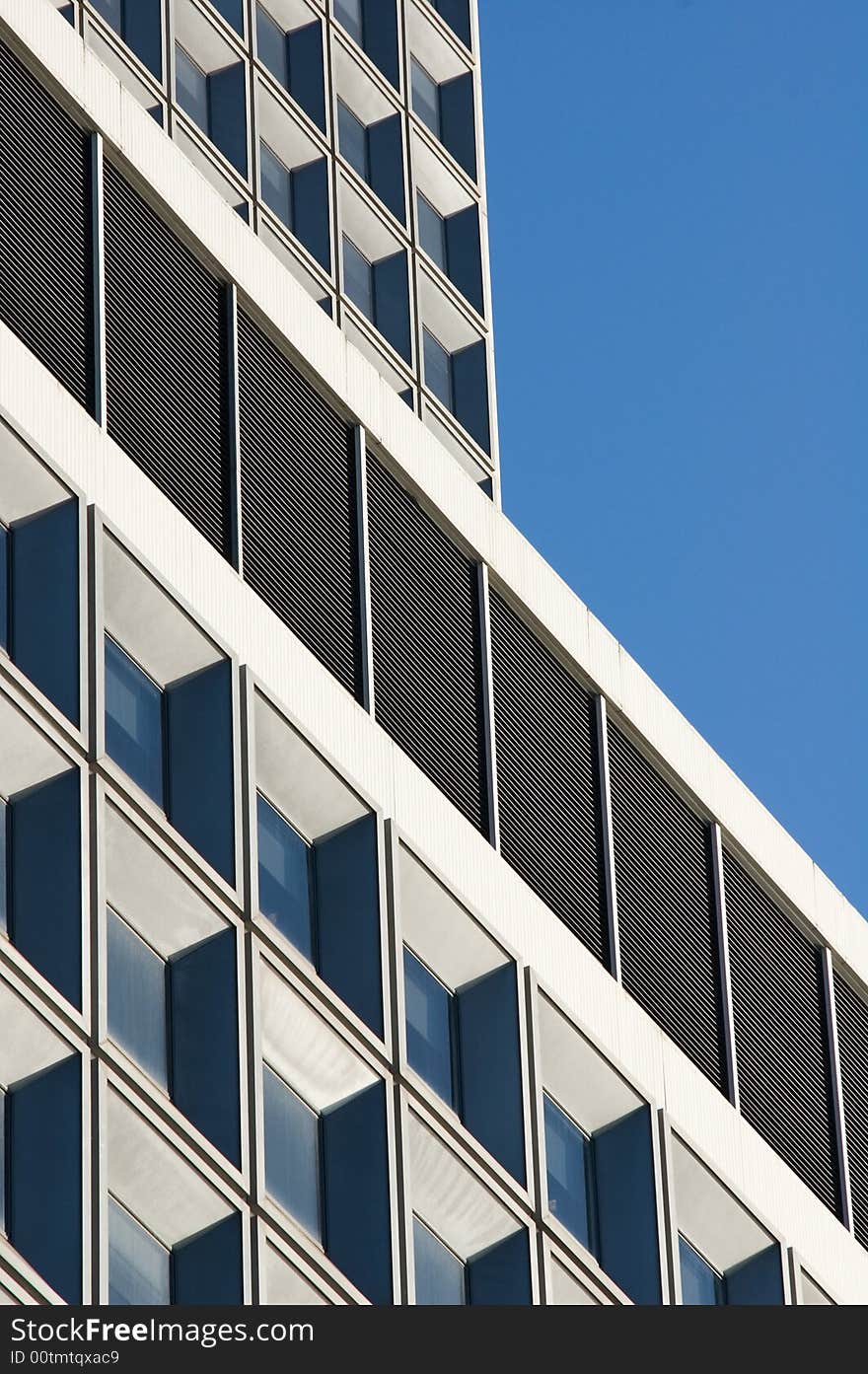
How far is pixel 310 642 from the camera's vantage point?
35.5 m

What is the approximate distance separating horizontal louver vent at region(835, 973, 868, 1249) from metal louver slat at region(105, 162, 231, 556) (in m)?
14.1

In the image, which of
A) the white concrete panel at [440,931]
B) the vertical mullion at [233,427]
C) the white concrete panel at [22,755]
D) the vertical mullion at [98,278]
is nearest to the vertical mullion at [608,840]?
the white concrete panel at [440,931]

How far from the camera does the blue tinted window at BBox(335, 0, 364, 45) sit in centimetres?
6262

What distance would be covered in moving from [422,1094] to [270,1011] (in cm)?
261

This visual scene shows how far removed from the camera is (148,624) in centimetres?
3278

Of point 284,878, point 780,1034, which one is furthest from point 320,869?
point 780,1034

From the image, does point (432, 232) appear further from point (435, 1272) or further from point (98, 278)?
point (435, 1272)

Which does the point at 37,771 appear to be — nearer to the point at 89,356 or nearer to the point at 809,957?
the point at 89,356

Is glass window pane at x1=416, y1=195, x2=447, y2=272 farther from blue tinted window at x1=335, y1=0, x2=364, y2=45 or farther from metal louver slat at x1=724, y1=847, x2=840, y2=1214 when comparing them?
metal louver slat at x1=724, y1=847, x2=840, y2=1214

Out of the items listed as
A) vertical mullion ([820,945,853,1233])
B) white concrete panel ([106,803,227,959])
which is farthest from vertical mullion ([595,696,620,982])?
white concrete panel ([106,803,227,959])

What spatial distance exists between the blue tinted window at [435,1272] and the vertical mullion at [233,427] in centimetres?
781

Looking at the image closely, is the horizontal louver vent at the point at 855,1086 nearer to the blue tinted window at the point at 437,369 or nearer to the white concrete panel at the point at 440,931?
the white concrete panel at the point at 440,931

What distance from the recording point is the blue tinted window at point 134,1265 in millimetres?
29109

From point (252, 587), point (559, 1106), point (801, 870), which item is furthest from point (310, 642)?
point (801, 870)
